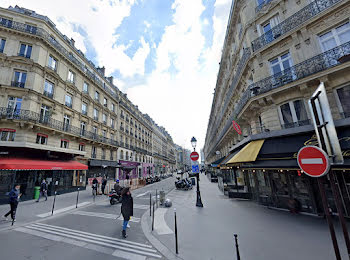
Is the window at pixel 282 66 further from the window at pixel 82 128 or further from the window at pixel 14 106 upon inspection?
the window at pixel 82 128

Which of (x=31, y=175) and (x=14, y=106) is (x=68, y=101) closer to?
(x=14, y=106)

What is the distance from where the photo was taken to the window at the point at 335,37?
282 inches

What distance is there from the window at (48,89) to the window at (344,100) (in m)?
23.9

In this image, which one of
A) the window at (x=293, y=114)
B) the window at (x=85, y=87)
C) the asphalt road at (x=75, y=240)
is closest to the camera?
the asphalt road at (x=75, y=240)

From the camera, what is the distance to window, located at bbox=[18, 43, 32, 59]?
15.5 m

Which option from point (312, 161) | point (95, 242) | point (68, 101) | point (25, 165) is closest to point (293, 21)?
point (312, 161)

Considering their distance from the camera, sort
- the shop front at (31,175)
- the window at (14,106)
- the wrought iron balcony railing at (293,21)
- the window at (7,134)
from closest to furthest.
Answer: the wrought iron balcony railing at (293,21), the shop front at (31,175), the window at (7,134), the window at (14,106)

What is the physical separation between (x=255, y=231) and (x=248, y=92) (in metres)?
7.99

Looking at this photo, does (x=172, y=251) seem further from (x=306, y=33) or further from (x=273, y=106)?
(x=306, y=33)

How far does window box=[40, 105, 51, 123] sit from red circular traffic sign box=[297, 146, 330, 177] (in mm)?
20701

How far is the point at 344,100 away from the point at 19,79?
81.6 ft

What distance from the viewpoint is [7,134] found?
44.8ft

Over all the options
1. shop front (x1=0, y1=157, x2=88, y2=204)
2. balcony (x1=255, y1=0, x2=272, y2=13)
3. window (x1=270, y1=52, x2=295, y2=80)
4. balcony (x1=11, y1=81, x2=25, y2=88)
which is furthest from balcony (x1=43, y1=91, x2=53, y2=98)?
window (x1=270, y1=52, x2=295, y2=80)

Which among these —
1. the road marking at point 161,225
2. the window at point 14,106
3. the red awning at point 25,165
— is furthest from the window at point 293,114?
the window at point 14,106
